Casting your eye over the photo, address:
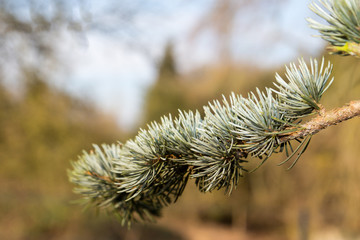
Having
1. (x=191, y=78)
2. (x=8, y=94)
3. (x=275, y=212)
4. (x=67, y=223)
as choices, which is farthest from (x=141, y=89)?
(x=275, y=212)

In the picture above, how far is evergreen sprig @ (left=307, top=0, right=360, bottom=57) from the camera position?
14.9 inches

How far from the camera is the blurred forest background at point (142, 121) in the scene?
4.06 meters

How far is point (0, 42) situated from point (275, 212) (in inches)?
311

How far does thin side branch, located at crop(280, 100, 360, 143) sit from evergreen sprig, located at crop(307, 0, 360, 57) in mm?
70

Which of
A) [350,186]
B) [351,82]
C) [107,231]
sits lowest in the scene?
[350,186]

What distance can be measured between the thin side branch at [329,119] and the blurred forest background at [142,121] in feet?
8.45

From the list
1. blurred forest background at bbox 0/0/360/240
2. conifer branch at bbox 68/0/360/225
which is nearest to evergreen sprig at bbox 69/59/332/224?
conifer branch at bbox 68/0/360/225

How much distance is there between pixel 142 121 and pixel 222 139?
915 cm

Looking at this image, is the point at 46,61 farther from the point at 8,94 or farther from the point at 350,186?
the point at 350,186

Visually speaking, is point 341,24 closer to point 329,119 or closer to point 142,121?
point 329,119

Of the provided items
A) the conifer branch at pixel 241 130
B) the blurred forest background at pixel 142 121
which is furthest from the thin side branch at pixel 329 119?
the blurred forest background at pixel 142 121

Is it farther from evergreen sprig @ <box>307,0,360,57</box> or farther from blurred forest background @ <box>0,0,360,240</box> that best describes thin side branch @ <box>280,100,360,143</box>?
blurred forest background @ <box>0,0,360,240</box>

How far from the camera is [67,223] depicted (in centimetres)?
618

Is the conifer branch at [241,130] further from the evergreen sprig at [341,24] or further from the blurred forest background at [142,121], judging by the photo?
the blurred forest background at [142,121]
